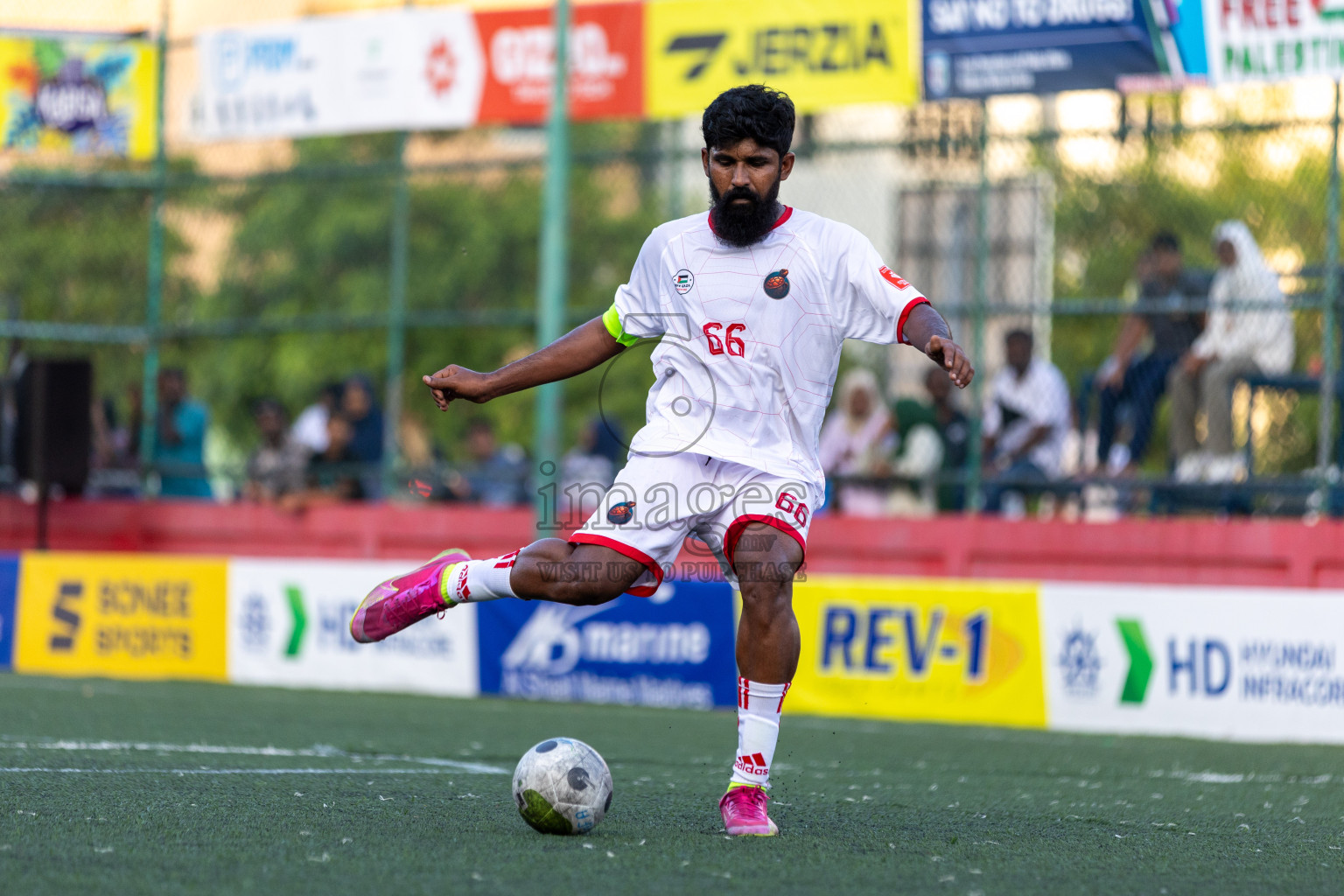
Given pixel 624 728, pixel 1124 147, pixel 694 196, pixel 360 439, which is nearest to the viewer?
pixel 624 728

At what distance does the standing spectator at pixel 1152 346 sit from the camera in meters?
11.5

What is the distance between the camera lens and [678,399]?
5.42m

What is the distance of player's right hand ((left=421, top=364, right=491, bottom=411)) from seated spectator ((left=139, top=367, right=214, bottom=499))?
→ 9.84 m

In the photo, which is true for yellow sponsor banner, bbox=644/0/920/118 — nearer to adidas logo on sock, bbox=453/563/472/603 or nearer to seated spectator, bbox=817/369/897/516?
seated spectator, bbox=817/369/897/516

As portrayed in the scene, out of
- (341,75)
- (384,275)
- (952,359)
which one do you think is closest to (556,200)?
(341,75)

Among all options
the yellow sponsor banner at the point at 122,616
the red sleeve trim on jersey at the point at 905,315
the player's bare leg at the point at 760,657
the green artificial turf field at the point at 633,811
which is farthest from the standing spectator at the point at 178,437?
the red sleeve trim on jersey at the point at 905,315

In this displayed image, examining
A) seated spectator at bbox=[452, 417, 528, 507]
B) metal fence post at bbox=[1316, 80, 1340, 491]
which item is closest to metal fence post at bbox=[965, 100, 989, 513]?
metal fence post at bbox=[1316, 80, 1340, 491]

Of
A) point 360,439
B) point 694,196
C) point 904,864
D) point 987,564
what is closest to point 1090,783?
point 904,864

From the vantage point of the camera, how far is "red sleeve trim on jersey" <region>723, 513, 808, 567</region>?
209 inches

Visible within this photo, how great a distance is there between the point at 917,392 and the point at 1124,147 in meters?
2.26

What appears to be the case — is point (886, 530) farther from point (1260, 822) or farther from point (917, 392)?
point (1260, 822)

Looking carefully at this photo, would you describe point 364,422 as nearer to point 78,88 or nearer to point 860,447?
point 860,447

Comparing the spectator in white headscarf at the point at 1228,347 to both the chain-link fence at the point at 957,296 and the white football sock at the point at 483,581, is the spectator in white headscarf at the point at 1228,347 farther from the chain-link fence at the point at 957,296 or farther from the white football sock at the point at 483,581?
the white football sock at the point at 483,581

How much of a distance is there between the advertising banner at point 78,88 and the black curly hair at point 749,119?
11.0 meters
